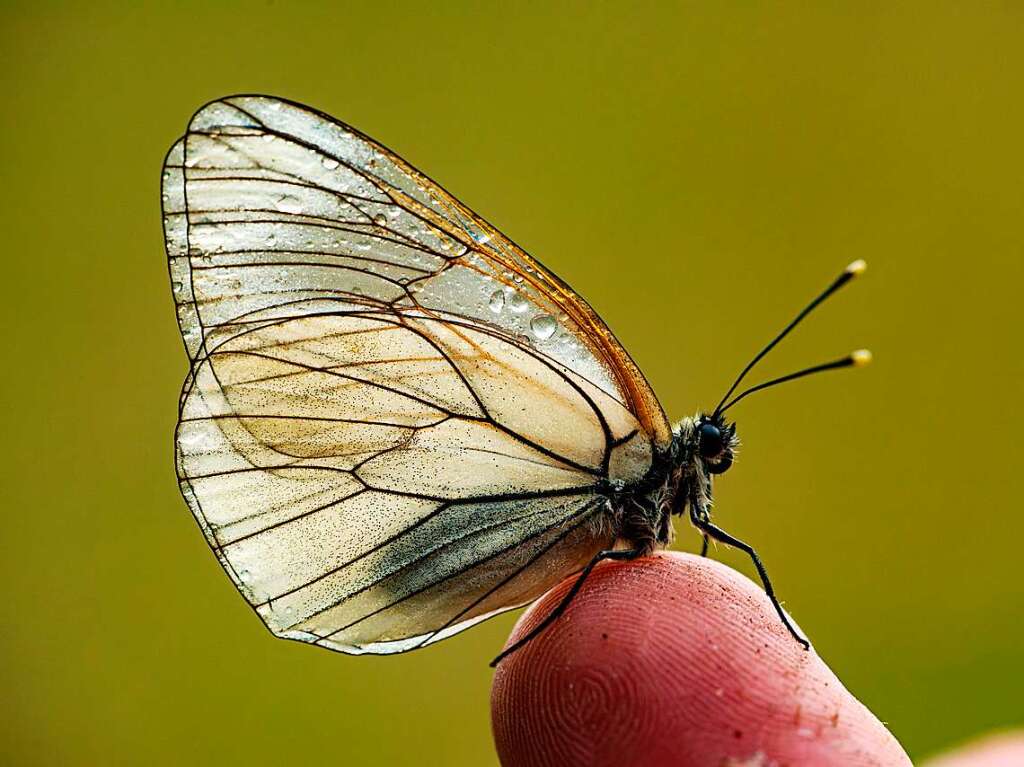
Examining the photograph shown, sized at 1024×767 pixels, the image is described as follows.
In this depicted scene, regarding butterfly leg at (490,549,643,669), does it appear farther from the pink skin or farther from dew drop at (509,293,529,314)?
dew drop at (509,293,529,314)

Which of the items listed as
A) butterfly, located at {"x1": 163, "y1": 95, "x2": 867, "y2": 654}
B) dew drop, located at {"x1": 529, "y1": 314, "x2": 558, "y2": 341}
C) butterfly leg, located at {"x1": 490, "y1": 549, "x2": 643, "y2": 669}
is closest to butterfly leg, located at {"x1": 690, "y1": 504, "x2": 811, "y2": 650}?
butterfly, located at {"x1": 163, "y1": 95, "x2": 867, "y2": 654}

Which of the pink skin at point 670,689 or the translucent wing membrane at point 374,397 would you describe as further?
the translucent wing membrane at point 374,397

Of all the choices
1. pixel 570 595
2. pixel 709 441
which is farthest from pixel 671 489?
pixel 570 595

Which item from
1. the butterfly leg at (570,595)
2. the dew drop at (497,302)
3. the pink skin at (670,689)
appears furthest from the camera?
the dew drop at (497,302)

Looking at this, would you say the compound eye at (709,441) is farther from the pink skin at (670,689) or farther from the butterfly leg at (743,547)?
the pink skin at (670,689)

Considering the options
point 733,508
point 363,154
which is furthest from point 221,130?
point 733,508

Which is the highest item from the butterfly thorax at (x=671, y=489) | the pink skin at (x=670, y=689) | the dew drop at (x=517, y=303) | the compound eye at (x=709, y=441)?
the dew drop at (x=517, y=303)

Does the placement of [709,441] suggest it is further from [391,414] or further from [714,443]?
[391,414]

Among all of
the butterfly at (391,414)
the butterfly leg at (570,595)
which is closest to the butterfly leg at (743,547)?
the butterfly at (391,414)
